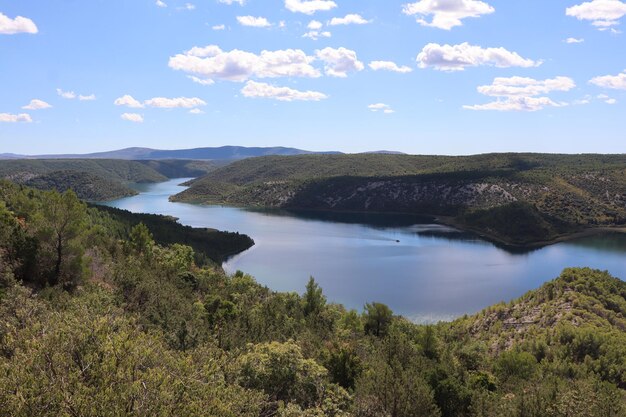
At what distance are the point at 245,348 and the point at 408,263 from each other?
8162cm

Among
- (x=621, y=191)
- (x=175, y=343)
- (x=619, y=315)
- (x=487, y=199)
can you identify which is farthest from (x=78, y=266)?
(x=621, y=191)

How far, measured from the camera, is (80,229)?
36.8 meters

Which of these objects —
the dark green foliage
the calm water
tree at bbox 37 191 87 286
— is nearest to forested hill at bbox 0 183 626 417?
tree at bbox 37 191 87 286

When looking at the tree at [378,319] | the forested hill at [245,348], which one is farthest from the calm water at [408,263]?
the tree at [378,319]

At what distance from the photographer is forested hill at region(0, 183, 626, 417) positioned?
13.7m

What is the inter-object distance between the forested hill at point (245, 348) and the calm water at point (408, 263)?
43.0 feet

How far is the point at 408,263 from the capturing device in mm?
107312

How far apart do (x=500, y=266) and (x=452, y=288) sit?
29273 mm

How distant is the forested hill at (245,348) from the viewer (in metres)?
13.7

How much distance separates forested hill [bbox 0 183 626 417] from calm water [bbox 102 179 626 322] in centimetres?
1311

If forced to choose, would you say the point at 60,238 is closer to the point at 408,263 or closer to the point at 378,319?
the point at 378,319

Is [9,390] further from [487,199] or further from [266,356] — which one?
[487,199]

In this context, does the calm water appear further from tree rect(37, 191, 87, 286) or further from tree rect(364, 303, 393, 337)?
tree rect(37, 191, 87, 286)

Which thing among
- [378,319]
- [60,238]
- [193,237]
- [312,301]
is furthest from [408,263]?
[60,238]
